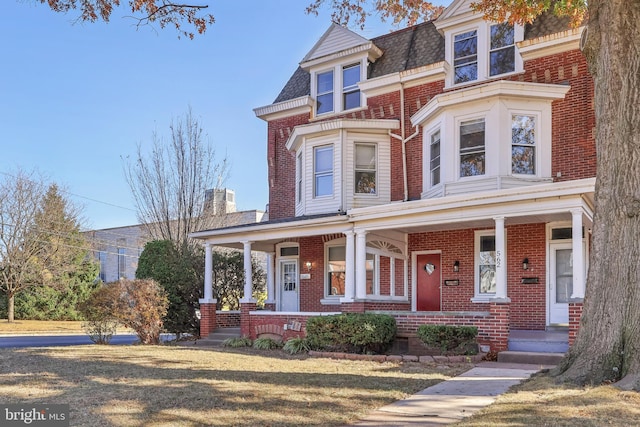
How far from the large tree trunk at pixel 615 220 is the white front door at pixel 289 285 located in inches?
437

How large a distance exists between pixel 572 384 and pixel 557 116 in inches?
325

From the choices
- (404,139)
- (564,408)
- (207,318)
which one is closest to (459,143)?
(404,139)

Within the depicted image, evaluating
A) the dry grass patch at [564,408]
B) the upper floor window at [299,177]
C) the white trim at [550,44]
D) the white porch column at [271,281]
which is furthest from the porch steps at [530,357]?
the white porch column at [271,281]

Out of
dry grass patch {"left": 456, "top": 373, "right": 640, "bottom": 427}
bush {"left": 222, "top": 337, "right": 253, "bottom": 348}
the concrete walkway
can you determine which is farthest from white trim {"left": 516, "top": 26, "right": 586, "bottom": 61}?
bush {"left": 222, "top": 337, "right": 253, "bottom": 348}

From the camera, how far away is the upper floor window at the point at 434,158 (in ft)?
46.6

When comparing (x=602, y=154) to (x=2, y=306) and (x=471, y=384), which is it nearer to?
(x=471, y=384)

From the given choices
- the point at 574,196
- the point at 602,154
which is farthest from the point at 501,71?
the point at 602,154

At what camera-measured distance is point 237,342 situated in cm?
1452

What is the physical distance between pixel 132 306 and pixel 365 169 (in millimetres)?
7628

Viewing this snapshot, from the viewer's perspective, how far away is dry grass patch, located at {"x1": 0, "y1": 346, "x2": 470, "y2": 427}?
566cm

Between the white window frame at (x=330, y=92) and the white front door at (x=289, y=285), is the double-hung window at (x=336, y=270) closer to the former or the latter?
the white front door at (x=289, y=285)

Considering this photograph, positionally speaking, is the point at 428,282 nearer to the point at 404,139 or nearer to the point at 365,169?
the point at 365,169

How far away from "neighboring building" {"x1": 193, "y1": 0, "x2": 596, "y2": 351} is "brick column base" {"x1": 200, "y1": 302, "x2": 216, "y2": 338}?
66 mm

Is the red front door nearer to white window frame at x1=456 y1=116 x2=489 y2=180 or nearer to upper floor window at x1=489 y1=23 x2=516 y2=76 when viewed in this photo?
white window frame at x1=456 y1=116 x2=489 y2=180
